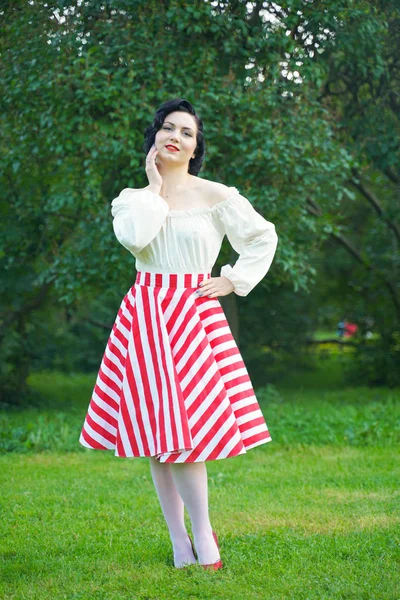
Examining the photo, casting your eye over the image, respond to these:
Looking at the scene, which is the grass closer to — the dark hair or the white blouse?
the white blouse

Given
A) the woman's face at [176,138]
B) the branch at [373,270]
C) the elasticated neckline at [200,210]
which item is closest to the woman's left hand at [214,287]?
the elasticated neckline at [200,210]

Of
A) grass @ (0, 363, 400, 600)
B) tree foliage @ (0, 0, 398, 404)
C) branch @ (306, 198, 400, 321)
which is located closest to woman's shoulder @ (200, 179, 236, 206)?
grass @ (0, 363, 400, 600)

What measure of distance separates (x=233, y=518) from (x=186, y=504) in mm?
914

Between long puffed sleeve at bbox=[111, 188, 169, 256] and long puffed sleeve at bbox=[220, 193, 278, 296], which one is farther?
long puffed sleeve at bbox=[220, 193, 278, 296]

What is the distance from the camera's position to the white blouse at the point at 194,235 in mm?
3100

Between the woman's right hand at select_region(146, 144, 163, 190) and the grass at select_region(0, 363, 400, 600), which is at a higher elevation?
the woman's right hand at select_region(146, 144, 163, 190)

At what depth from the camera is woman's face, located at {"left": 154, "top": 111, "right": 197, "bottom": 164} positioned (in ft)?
10.6

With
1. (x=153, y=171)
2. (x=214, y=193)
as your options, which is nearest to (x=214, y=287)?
(x=214, y=193)

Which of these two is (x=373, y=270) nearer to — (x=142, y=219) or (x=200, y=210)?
(x=200, y=210)

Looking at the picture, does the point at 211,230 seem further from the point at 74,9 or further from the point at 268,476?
the point at 74,9

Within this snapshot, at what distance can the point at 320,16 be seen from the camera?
5875 mm

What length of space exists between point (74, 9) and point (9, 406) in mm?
4534

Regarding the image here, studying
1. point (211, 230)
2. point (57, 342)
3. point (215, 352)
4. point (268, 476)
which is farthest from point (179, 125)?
point (57, 342)

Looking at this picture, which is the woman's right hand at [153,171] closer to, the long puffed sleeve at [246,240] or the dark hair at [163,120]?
the dark hair at [163,120]
